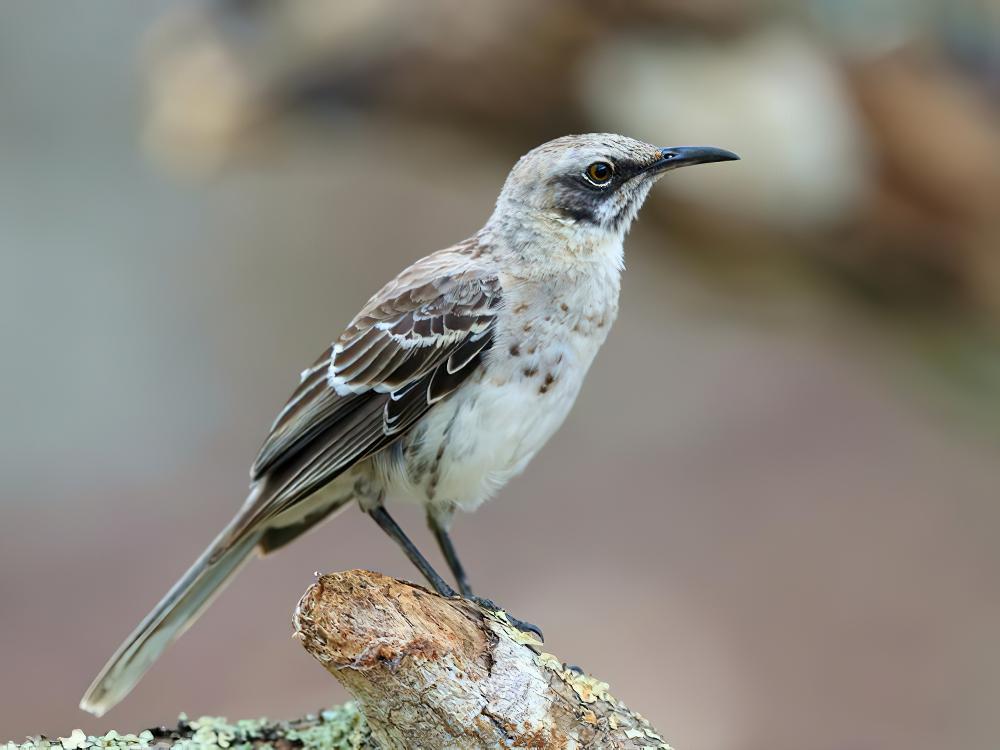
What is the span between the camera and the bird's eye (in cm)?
411

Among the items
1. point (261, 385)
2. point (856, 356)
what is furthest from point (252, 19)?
point (856, 356)

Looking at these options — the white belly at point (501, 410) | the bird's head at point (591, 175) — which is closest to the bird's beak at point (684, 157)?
the bird's head at point (591, 175)

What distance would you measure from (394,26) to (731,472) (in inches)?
190

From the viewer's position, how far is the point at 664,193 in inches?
313

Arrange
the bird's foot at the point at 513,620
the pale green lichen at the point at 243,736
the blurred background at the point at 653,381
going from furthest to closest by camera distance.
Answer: the blurred background at the point at 653,381 → the bird's foot at the point at 513,620 → the pale green lichen at the point at 243,736

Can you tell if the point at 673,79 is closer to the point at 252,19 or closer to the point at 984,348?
the point at 252,19

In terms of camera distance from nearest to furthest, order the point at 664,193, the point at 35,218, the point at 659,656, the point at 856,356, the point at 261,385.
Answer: the point at 659,656 < the point at 664,193 < the point at 856,356 < the point at 261,385 < the point at 35,218

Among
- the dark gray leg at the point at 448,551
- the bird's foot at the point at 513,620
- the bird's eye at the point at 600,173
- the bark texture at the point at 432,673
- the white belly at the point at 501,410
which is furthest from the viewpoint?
the dark gray leg at the point at 448,551

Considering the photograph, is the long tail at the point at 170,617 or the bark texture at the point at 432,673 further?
the long tail at the point at 170,617

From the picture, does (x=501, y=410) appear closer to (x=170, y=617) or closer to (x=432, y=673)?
(x=432, y=673)

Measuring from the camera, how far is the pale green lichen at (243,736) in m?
3.40

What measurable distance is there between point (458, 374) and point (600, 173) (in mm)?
965

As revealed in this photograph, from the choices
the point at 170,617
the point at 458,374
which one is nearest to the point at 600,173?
the point at 458,374

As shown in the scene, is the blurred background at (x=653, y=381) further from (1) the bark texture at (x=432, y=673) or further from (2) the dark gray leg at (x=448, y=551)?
(1) the bark texture at (x=432, y=673)
